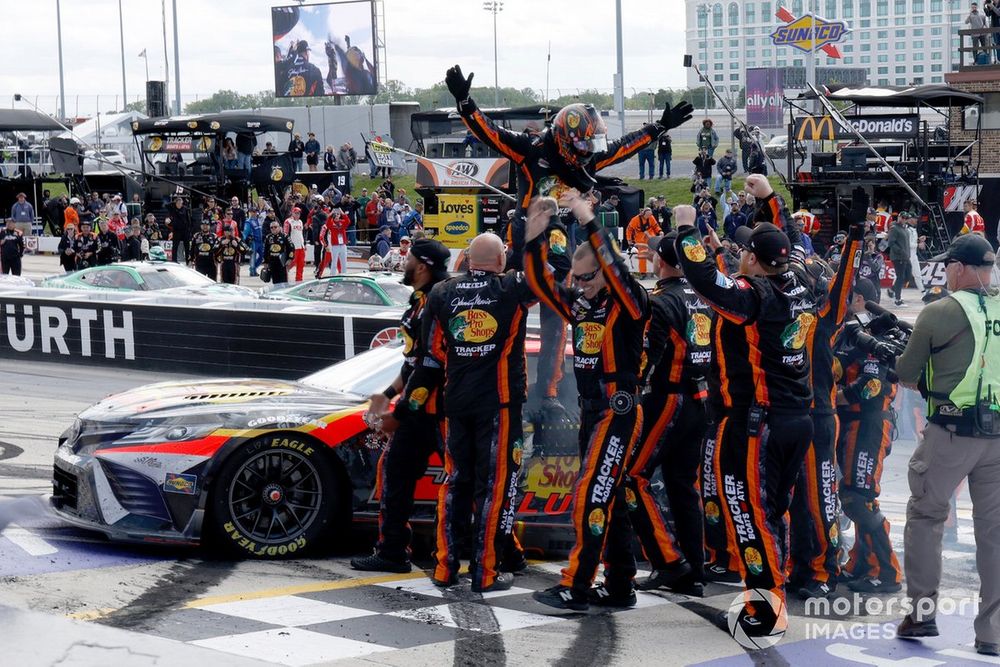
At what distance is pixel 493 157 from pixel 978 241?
25.3 meters

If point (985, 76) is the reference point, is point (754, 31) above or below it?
above

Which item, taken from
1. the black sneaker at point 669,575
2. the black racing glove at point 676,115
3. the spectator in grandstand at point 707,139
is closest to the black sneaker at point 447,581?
the black sneaker at point 669,575

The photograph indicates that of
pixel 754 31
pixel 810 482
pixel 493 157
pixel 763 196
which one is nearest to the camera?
pixel 810 482

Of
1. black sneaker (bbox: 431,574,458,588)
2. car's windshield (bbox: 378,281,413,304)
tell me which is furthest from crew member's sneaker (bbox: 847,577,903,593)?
car's windshield (bbox: 378,281,413,304)

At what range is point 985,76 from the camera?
30.7 metres

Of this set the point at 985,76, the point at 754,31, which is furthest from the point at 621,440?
the point at 754,31

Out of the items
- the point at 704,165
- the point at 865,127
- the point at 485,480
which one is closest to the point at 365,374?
the point at 485,480

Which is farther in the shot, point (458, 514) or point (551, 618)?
point (458, 514)

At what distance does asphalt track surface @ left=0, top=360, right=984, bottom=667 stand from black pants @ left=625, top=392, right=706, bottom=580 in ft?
0.74

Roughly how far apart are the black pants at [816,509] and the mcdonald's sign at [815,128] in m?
20.6

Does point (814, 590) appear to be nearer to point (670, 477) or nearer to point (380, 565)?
point (670, 477)

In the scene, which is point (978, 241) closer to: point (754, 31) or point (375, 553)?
point (375, 553)

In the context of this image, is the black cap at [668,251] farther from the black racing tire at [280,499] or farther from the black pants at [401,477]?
the black racing tire at [280,499]

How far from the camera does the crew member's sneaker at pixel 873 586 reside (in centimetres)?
646
